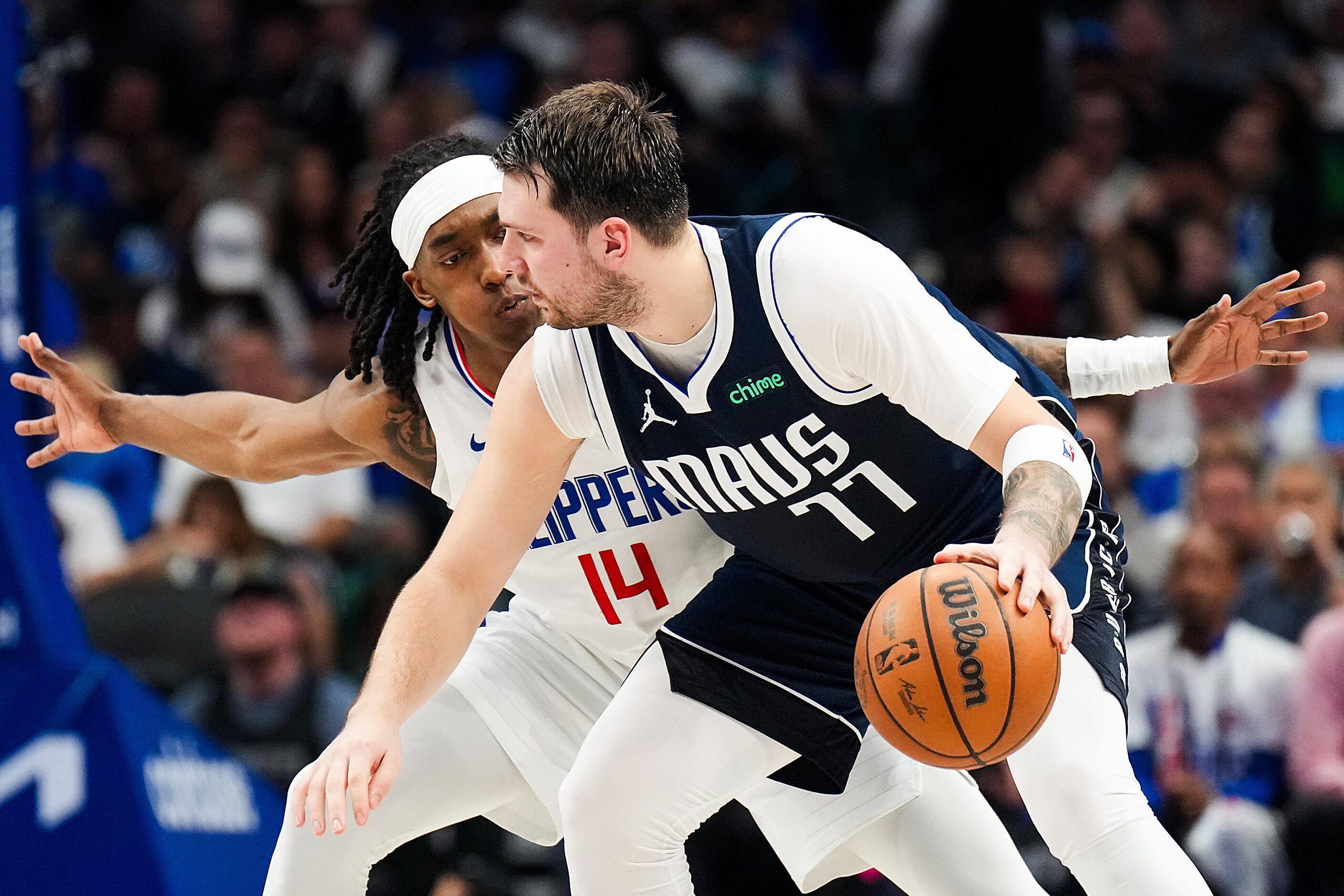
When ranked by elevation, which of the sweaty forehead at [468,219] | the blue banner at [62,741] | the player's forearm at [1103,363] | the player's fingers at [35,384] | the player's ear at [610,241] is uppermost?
the player's ear at [610,241]

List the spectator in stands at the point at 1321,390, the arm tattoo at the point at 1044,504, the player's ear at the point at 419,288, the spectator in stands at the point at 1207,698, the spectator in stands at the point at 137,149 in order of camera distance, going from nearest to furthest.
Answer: the arm tattoo at the point at 1044,504, the player's ear at the point at 419,288, the spectator in stands at the point at 1207,698, the spectator in stands at the point at 1321,390, the spectator in stands at the point at 137,149

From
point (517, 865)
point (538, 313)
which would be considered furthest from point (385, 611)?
point (538, 313)

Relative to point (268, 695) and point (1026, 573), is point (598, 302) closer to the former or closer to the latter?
point (1026, 573)

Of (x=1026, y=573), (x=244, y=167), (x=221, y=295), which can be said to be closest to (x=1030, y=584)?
(x=1026, y=573)

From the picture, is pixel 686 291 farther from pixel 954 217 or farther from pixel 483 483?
pixel 954 217

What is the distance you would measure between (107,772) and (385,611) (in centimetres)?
246

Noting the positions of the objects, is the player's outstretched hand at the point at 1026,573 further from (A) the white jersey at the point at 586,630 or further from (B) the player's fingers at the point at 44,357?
(B) the player's fingers at the point at 44,357

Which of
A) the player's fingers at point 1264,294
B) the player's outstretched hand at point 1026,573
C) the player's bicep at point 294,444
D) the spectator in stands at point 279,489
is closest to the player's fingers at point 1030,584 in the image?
the player's outstretched hand at point 1026,573

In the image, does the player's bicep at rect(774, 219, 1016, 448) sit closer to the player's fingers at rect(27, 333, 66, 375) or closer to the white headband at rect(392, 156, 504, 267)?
the white headband at rect(392, 156, 504, 267)

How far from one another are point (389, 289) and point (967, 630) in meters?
2.09

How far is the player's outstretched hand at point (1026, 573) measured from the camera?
288 centimetres

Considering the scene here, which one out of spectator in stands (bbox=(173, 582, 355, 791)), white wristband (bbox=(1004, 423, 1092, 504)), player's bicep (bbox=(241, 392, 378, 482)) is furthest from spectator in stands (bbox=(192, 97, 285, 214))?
white wristband (bbox=(1004, 423, 1092, 504))

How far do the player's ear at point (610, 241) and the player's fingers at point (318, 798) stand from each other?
1068 mm

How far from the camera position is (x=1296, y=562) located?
6.52 m
